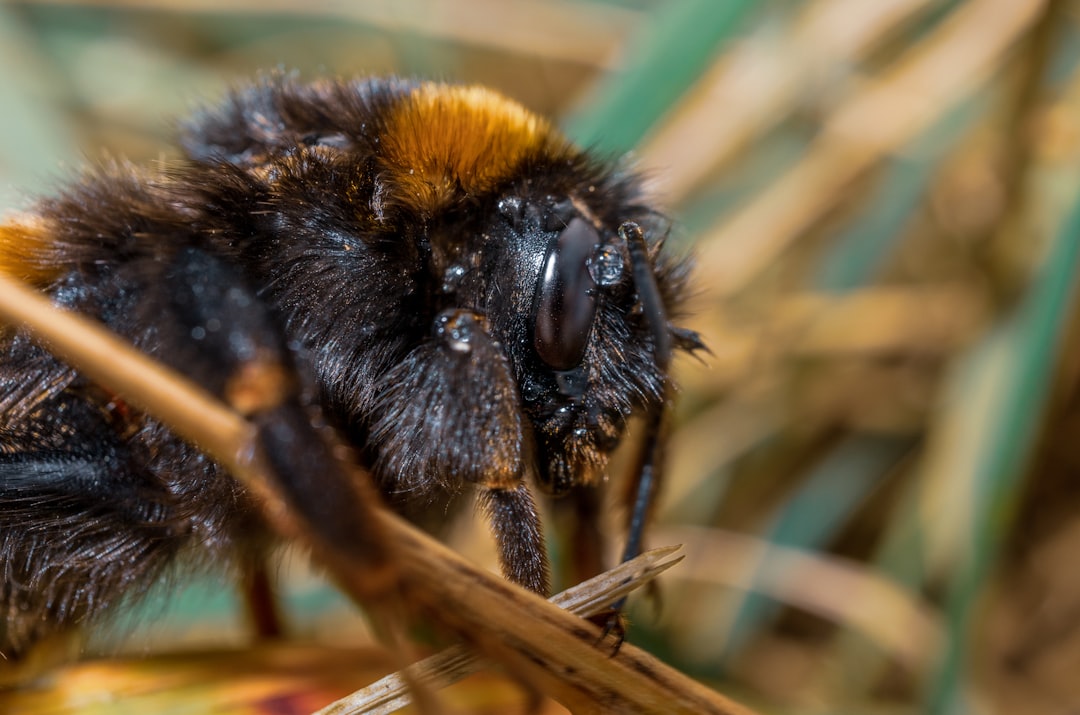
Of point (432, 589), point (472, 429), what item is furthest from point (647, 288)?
point (432, 589)

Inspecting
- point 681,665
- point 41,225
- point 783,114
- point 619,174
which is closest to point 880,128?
point 783,114

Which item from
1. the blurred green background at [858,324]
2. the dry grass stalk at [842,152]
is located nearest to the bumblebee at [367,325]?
the blurred green background at [858,324]

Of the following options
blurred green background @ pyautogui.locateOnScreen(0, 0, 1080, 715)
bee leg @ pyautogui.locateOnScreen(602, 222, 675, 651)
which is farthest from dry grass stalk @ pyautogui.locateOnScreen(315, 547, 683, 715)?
blurred green background @ pyautogui.locateOnScreen(0, 0, 1080, 715)

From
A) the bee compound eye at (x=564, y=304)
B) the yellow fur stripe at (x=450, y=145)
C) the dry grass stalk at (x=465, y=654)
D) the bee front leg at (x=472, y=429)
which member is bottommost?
the dry grass stalk at (x=465, y=654)

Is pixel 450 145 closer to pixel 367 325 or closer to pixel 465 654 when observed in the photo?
pixel 367 325

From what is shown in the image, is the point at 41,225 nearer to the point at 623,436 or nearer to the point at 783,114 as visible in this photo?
the point at 623,436

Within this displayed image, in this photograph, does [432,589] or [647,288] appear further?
[647,288]

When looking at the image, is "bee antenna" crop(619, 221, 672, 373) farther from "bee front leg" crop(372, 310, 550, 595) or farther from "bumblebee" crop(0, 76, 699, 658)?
"bee front leg" crop(372, 310, 550, 595)

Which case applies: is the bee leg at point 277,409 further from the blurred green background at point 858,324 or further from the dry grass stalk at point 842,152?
the dry grass stalk at point 842,152
